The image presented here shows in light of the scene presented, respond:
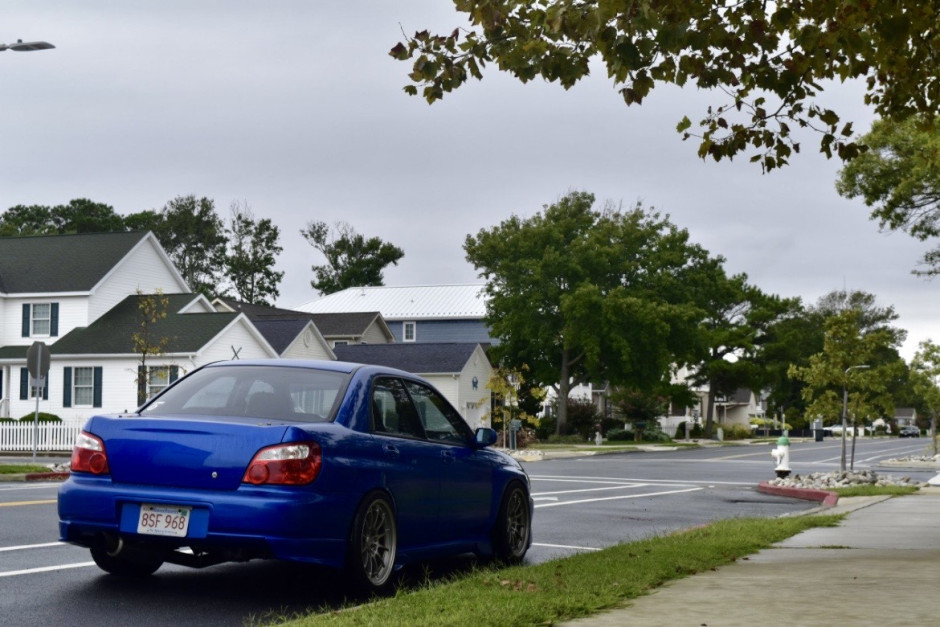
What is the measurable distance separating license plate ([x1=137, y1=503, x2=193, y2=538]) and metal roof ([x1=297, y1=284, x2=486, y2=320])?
76.0m

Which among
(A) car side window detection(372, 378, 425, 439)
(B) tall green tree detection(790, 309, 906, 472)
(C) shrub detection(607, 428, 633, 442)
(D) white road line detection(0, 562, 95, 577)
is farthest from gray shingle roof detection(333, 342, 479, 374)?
(A) car side window detection(372, 378, 425, 439)

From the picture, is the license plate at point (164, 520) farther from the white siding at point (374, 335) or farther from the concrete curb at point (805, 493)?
the white siding at point (374, 335)

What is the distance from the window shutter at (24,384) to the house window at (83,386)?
194 cm

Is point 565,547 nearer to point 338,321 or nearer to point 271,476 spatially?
point 271,476

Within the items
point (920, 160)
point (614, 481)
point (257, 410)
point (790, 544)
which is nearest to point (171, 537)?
point (257, 410)

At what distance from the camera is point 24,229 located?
9781 centimetres

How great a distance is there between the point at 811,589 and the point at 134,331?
126ft

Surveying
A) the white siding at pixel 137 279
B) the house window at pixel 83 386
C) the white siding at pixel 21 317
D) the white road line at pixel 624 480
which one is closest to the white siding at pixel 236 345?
the white siding at pixel 137 279

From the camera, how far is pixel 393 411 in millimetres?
9156

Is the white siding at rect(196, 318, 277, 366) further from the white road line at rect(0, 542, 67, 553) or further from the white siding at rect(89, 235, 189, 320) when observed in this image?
the white road line at rect(0, 542, 67, 553)

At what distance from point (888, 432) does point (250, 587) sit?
159923 millimetres

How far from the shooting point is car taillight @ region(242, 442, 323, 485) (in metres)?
7.70

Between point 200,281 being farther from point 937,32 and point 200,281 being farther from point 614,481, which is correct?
point 937,32

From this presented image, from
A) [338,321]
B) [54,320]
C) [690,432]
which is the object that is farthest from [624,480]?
[690,432]
